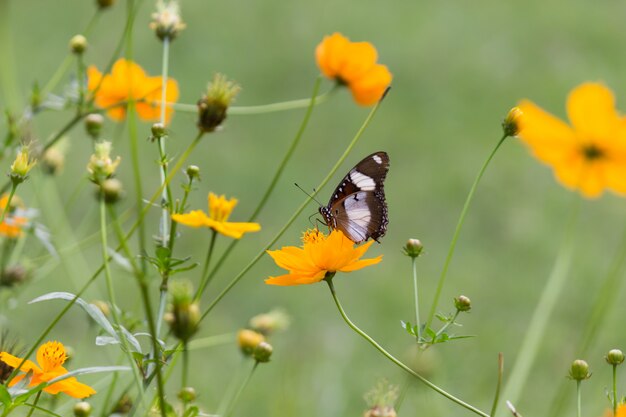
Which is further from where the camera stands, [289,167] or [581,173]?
[289,167]

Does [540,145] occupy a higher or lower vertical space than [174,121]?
lower

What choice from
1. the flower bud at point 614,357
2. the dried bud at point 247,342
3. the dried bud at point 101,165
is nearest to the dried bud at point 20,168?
the dried bud at point 101,165

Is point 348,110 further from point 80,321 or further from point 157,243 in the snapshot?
point 157,243

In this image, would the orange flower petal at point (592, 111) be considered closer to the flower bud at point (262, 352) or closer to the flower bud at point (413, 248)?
the flower bud at point (413, 248)

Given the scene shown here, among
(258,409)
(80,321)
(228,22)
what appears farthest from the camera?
(228,22)

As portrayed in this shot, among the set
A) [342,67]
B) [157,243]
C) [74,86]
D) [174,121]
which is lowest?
[157,243]

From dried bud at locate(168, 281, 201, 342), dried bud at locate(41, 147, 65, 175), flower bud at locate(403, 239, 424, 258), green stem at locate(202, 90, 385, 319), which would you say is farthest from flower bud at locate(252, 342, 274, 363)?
dried bud at locate(41, 147, 65, 175)

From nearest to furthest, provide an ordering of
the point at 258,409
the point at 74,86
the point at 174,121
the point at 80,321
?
the point at 74,86 → the point at 258,409 → the point at 80,321 → the point at 174,121

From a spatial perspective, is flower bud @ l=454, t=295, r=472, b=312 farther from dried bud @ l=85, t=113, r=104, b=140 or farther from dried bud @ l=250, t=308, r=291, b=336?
dried bud @ l=85, t=113, r=104, b=140

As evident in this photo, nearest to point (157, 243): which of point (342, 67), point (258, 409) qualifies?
point (342, 67)
